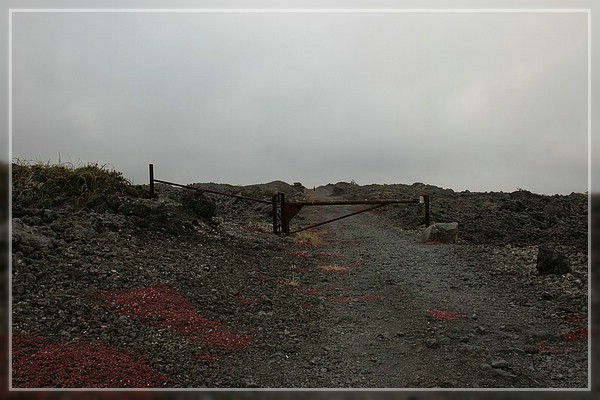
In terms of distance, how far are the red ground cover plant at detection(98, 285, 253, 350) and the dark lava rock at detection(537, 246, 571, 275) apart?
Answer: 356 inches

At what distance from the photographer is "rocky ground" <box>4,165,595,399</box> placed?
21.0 feet

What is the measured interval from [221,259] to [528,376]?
9393 mm

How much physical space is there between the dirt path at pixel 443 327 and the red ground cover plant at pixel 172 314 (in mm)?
1628

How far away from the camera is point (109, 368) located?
5.97m

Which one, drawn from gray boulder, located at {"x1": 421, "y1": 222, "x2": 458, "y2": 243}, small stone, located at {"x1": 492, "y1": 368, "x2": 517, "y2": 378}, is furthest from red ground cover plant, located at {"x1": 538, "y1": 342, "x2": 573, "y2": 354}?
gray boulder, located at {"x1": 421, "y1": 222, "x2": 458, "y2": 243}

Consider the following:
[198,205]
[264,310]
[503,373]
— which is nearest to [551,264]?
[503,373]

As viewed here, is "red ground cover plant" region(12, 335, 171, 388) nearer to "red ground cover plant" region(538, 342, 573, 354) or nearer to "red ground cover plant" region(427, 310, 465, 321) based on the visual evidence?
"red ground cover plant" region(427, 310, 465, 321)

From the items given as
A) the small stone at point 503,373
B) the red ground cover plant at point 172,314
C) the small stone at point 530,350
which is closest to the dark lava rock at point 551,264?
the small stone at point 530,350

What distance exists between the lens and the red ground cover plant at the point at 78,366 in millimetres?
5516

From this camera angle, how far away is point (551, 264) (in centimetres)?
1223

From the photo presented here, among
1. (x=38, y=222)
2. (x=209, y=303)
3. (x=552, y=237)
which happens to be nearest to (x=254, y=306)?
(x=209, y=303)

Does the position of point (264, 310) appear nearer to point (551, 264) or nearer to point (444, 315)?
point (444, 315)

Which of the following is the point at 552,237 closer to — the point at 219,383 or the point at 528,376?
the point at 528,376

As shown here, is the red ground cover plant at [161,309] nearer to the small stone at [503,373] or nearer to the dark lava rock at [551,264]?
the small stone at [503,373]
